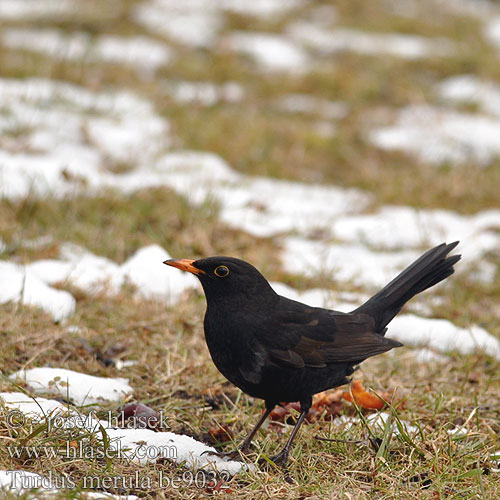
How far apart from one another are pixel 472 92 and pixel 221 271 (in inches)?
276

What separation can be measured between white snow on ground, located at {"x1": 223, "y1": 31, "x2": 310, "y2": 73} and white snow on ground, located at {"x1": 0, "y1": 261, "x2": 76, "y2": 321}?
588 cm

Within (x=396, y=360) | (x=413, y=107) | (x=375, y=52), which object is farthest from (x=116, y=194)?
(x=375, y=52)

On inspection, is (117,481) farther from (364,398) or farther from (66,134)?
(66,134)

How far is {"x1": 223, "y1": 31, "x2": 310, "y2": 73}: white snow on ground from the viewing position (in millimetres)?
9766

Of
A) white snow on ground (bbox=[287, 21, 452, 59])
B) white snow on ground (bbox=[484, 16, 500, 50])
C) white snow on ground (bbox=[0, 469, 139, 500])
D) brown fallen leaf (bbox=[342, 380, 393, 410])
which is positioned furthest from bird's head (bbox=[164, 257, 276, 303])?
white snow on ground (bbox=[484, 16, 500, 50])

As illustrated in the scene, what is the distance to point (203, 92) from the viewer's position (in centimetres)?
870

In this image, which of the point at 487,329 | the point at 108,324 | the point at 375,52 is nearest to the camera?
the point at 108,324

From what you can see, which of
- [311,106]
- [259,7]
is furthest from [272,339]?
[259,7]

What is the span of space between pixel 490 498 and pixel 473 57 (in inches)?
323

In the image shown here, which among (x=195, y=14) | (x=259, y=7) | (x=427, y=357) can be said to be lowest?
(x=427, y=357)

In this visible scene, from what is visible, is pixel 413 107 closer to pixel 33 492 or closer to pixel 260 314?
pixel 260 314

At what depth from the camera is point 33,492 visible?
8.09ft

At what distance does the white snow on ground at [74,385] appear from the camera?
11.6 feet

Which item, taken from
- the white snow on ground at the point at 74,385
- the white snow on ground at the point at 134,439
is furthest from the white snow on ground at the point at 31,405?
the white snow on ground at the point at 74,385
